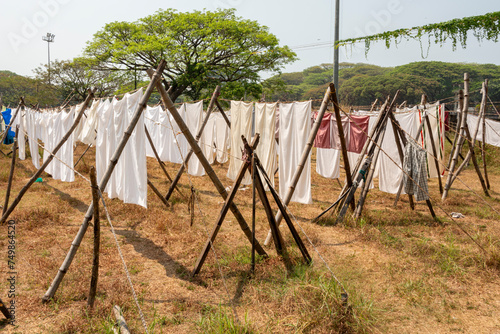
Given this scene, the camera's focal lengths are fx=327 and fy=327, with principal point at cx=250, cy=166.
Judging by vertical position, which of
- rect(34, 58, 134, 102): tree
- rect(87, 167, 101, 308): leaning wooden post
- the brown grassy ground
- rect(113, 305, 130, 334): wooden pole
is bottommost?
the brown grassy ground

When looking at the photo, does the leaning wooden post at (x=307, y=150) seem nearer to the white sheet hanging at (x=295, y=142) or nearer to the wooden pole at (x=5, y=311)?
the white sheet hanging at (x=295, y=142)

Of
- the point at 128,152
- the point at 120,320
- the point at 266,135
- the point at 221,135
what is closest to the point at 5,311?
the point at 120,320

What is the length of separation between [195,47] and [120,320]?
2001cm

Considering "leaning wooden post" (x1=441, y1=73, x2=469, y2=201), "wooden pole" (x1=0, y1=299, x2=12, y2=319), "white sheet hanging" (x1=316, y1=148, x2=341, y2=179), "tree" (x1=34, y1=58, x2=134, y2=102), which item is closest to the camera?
"wooden pole" (x1=0, y1=299, x2=12, y2=319)

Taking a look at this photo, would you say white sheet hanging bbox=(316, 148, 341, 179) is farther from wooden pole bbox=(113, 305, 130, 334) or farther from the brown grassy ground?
wooden pole bbox=(113, 305, 130, 334)

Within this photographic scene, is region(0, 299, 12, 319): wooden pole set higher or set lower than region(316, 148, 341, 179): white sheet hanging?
lower

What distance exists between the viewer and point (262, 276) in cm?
399

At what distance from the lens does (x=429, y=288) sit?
3734 mm

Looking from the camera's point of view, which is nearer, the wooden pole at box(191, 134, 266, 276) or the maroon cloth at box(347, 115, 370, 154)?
the wooden pole at box(191, 134, 266, 276)

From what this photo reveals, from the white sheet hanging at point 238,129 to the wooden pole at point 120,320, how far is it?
457cm

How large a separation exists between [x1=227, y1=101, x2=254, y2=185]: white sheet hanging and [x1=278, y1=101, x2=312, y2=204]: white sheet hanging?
1.25 metres

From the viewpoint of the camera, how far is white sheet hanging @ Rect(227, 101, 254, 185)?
7.50 metres

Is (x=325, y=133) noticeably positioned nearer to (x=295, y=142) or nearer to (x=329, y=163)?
(x=329, y=163)

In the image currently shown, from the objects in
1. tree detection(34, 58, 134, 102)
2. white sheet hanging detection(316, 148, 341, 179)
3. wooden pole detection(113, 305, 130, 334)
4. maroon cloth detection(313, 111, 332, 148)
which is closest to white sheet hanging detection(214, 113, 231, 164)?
white sheet hanging detection(316, 148, 341, 179)
